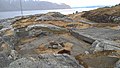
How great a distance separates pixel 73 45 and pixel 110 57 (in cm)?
515

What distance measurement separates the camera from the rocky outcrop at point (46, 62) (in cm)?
1127

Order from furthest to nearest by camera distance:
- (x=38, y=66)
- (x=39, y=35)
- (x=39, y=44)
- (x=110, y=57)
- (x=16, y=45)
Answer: (x=39, y=35) < (x=16, y=45) < (x=39, y=44) < (x=110, y=57) < (x=38, y=66)

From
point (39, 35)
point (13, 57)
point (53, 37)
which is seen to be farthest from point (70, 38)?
point (13, 57)

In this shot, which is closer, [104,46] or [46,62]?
[46,62]

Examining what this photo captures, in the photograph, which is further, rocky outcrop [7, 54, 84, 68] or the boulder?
the boulder

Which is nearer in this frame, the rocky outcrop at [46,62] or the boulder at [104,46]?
the rocky outcrop at [46,62]

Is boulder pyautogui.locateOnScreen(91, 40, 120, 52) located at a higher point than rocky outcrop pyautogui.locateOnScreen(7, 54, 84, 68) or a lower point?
lower

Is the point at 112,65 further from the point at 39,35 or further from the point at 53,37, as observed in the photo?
the point at 39,35

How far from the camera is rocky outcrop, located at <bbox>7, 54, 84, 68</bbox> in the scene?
37.0 feet

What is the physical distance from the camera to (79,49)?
57.9ft

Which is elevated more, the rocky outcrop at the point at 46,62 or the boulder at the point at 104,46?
the rocky outcrop at the point at 46,62

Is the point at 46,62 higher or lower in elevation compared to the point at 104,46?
higher

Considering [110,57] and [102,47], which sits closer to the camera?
[110,57]

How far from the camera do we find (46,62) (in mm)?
11695
